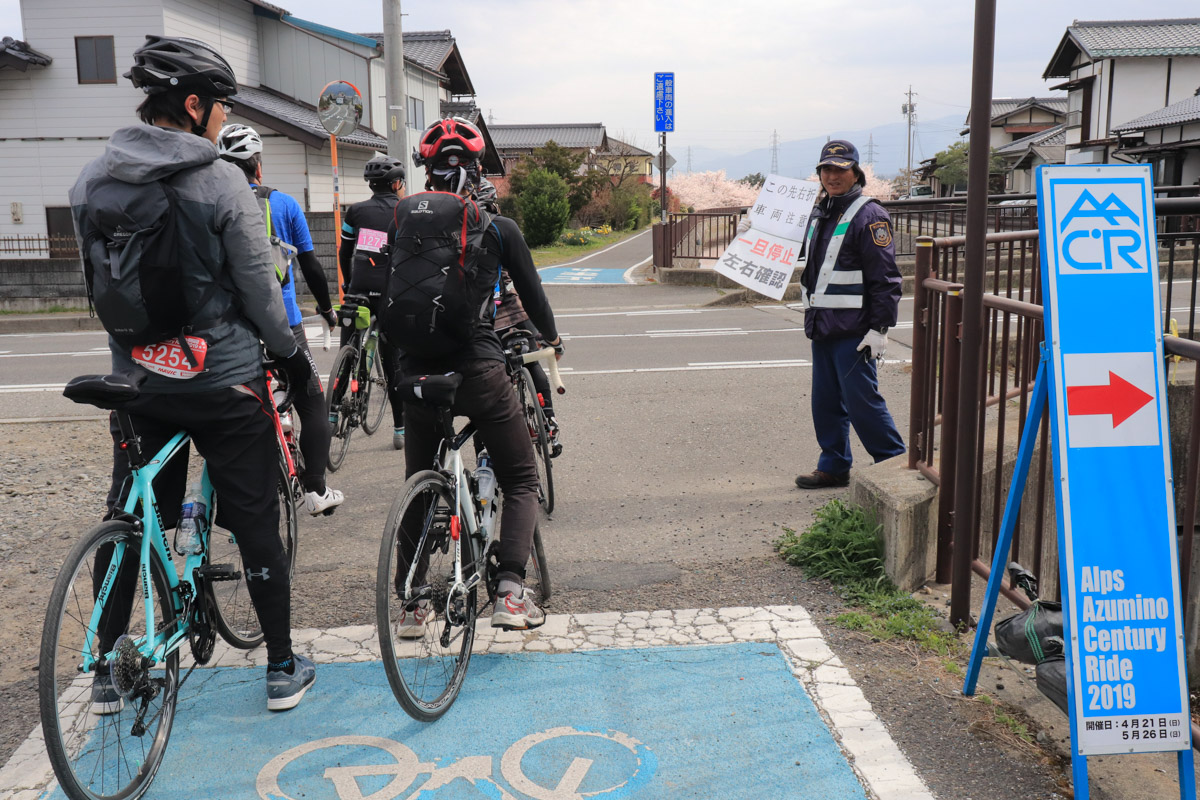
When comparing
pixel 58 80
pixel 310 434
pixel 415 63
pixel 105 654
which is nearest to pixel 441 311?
pixel 105 654

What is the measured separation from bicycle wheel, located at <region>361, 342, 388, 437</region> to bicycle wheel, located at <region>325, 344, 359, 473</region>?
7.5 inches

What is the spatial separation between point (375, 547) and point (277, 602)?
173cm

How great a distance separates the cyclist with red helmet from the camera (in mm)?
3520

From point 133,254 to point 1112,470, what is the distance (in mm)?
2815

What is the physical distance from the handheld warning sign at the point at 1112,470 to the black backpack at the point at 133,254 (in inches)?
98.3

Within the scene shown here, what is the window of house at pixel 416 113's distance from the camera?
1159 inches

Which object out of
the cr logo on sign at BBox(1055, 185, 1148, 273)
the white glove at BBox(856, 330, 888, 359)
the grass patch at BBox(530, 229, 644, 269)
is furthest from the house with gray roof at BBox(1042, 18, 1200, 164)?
the cr logo on sign at BBox(1055, 185, 1148, 273)

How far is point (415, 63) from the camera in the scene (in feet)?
94.9

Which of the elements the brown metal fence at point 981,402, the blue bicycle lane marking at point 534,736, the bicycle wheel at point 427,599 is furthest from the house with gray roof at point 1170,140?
the bicycle wheel at point 427,599

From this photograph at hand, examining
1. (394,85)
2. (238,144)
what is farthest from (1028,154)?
(238,144)

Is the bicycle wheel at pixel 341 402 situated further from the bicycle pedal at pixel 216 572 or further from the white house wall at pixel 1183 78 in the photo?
the white house wall at pixel 1183 78

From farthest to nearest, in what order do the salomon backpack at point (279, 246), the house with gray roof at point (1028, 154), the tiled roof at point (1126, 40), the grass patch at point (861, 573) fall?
1. the house with gray roof at point (1028, 154)
2. the tiled roof at point (1126, 40)
3. the salomon backpack at point (279, 246)
4. the grass patch at point (861, 573)

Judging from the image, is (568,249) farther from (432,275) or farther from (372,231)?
(432,275)

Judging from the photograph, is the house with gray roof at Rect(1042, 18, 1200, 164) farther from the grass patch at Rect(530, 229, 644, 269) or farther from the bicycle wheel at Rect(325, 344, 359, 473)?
the bicycle wheel at Rect(325, 344, 359, 473)
